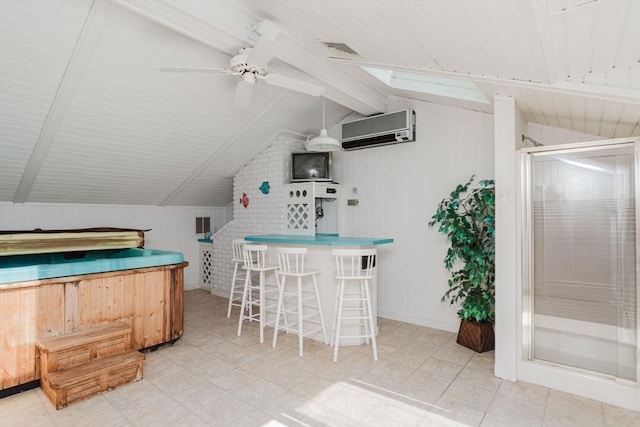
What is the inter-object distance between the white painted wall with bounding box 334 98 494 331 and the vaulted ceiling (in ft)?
1.28

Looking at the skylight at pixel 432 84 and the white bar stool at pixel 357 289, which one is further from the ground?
the skylight at pixel 432 84

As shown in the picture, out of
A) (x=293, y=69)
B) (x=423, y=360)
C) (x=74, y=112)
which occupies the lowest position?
(x=423, y=360)

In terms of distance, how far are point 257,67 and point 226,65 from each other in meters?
0.97

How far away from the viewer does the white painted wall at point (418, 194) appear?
13.1ft

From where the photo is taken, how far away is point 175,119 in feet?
13.0

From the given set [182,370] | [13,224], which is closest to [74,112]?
[13,224]

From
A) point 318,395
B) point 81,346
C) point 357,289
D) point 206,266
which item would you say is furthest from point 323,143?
point 206,266

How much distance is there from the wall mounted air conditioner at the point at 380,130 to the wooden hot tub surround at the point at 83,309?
9.21 ft

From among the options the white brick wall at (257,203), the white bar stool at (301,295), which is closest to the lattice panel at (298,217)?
the white brick wall at (257,203)

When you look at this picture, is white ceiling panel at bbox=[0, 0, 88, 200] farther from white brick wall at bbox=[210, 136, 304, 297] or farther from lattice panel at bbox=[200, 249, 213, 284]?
lattice panel at bbox=[200, 249, 213, 284]

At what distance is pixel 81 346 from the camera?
2758mm

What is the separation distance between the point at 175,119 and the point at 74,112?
972 millimetres

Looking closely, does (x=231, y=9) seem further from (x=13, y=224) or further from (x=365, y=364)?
(x=13, y=224)

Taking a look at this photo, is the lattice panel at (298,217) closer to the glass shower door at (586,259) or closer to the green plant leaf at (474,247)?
the green plant leaf at (474,247)
